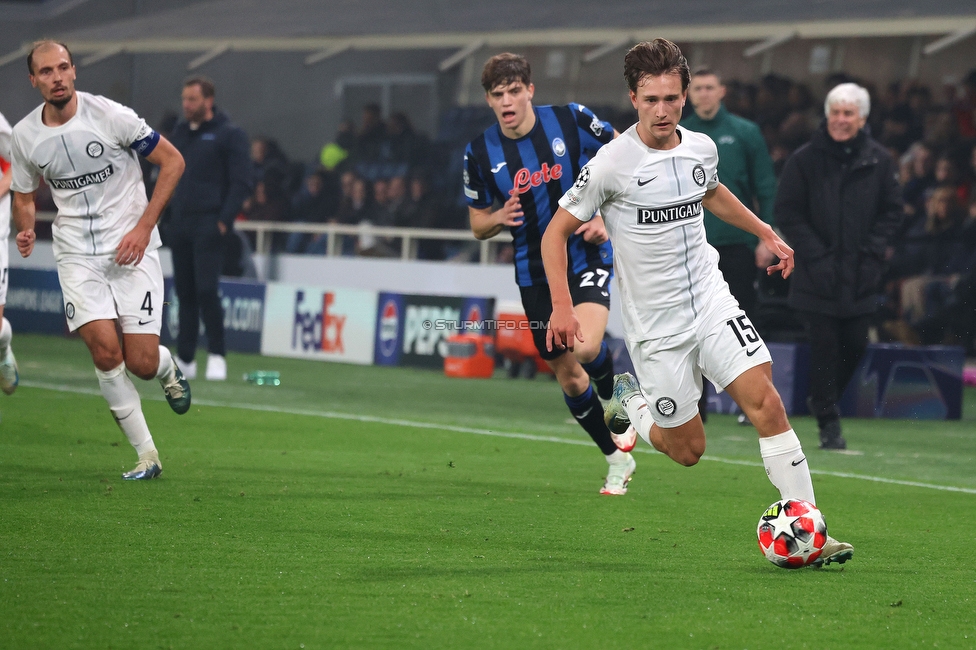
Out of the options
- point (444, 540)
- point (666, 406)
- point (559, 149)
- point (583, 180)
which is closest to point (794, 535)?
point (666, 406)

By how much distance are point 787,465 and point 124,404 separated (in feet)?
11.3

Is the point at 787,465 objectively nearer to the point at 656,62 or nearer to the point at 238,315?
the point at 656,62

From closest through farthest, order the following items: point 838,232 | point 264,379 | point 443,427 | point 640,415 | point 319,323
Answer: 1. point 640,415
2. point 838,232
3. point 443,427
4. point 264,379
5. point 319,323

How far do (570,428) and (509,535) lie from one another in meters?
4.52

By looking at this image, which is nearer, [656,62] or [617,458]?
[656,62]

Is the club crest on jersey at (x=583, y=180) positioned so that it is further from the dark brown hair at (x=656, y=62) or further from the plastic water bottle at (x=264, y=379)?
the plastic water bottle at (x=264, y=379)

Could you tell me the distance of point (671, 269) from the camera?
226 inches

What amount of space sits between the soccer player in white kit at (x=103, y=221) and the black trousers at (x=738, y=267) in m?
4.00

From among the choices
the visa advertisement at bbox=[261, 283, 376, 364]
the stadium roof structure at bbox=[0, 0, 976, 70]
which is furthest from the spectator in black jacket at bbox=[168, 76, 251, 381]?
the stadium roof structure at bbox=[0, 0, 976, 70]

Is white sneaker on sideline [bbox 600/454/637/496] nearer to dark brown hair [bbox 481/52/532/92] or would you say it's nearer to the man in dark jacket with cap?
dark brown hair [bbox 481/52/532/92]

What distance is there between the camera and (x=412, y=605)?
4.72 m

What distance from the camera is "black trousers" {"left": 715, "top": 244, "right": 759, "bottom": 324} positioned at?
32.7 ft

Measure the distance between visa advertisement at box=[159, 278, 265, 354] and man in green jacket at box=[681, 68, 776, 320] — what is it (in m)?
7.45

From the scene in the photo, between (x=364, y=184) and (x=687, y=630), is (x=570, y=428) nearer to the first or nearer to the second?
(x=687, y=630)
